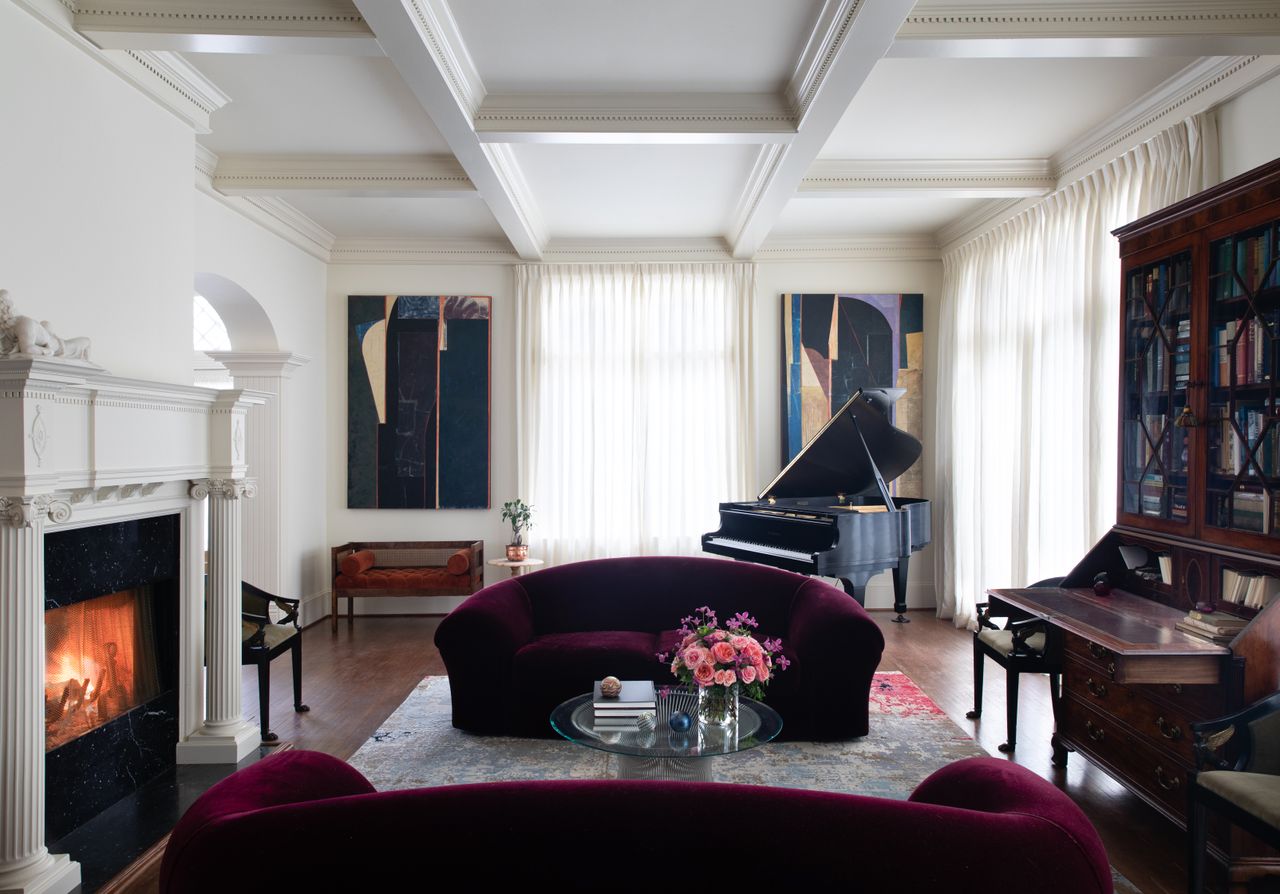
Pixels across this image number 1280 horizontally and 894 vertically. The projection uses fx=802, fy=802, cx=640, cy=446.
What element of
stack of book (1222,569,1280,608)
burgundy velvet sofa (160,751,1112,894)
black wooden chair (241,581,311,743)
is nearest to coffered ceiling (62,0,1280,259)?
stack of book (1222,569,1280,608)

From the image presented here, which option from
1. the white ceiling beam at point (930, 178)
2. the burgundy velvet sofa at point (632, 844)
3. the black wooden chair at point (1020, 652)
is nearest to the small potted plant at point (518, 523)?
the white ceiling beam at point (930, 178)

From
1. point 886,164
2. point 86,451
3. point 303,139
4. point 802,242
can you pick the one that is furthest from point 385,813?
point 802,242

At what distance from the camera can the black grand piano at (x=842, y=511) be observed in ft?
17.2

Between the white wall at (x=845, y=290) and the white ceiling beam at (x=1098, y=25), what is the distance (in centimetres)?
393

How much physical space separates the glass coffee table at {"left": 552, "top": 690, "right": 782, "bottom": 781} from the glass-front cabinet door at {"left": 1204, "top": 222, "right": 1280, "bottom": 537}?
1867 mm

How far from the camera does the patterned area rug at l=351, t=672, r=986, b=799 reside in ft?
11.5

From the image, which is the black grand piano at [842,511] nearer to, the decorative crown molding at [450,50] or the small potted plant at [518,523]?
the small potted plant at [518,523]

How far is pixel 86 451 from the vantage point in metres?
2.95

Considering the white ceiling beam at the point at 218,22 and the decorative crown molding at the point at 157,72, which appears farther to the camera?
the white ceiling beam at the point at 218,22

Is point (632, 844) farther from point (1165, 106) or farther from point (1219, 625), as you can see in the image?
point (1165, 106)

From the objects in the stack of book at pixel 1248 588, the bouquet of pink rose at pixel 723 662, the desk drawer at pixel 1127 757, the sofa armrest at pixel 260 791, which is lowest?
the desk drawer at pixel 1127 757

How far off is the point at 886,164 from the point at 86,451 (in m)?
4.81

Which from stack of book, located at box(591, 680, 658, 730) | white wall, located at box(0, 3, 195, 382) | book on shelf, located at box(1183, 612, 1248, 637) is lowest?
stack of book, located at box(591, 680, 658, 730)

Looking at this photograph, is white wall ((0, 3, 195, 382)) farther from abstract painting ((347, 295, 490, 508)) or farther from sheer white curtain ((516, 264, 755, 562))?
sheer white curtain ((516, 264, 755, 562))
